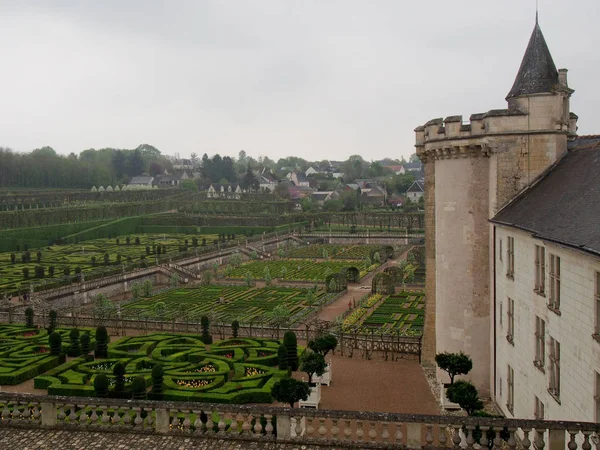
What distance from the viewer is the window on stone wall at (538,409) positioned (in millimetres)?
15422

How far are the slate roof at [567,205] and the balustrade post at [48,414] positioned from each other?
12.0 m

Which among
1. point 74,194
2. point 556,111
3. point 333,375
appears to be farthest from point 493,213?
point 74,194

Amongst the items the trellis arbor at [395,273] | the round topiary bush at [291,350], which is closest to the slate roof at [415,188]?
the trellis arbor at [395,273]

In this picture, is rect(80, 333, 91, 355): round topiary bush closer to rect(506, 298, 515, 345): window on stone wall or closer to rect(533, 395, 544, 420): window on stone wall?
rect(506, 298, 515, 345): window on stone wall

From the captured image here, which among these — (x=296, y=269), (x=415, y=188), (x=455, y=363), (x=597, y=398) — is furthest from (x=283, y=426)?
(x=415, y=188)

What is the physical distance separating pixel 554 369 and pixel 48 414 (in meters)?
12.0

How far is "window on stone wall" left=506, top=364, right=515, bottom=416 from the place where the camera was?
711 inches

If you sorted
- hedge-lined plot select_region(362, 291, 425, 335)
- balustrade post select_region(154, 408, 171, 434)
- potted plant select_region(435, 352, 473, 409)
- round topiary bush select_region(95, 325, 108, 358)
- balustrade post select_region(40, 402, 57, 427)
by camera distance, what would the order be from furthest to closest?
1. hedge-lined plot select_region(362, 291, 425, 335)
2. round topiary bush select_region(95, 325, 108, 358)
3. potted plant select_region(435, 352, 473, 409)
4. balustrade post select_region(40, 402, 57, 427)
5. balustrade post select_region(154, 408, 171, 434)

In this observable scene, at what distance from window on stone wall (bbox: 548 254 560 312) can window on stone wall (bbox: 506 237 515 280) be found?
11.8ft

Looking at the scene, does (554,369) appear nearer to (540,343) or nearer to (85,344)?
(540,343)

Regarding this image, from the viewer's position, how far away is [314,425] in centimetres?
1337

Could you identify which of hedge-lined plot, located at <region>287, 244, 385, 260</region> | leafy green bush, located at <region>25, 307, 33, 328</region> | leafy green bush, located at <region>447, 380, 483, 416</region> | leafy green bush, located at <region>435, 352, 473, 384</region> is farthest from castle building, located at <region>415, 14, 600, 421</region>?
hedge-lined plot, located at <region>287, 244, 385, 260</region>

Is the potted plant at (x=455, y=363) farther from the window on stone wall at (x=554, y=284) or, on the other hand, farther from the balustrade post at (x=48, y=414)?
the balustrade post at (x=48, y=414)

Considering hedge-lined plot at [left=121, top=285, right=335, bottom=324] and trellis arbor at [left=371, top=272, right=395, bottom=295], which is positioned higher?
trellis arbor at [left=371, top=272, right=395, bottom=295]
